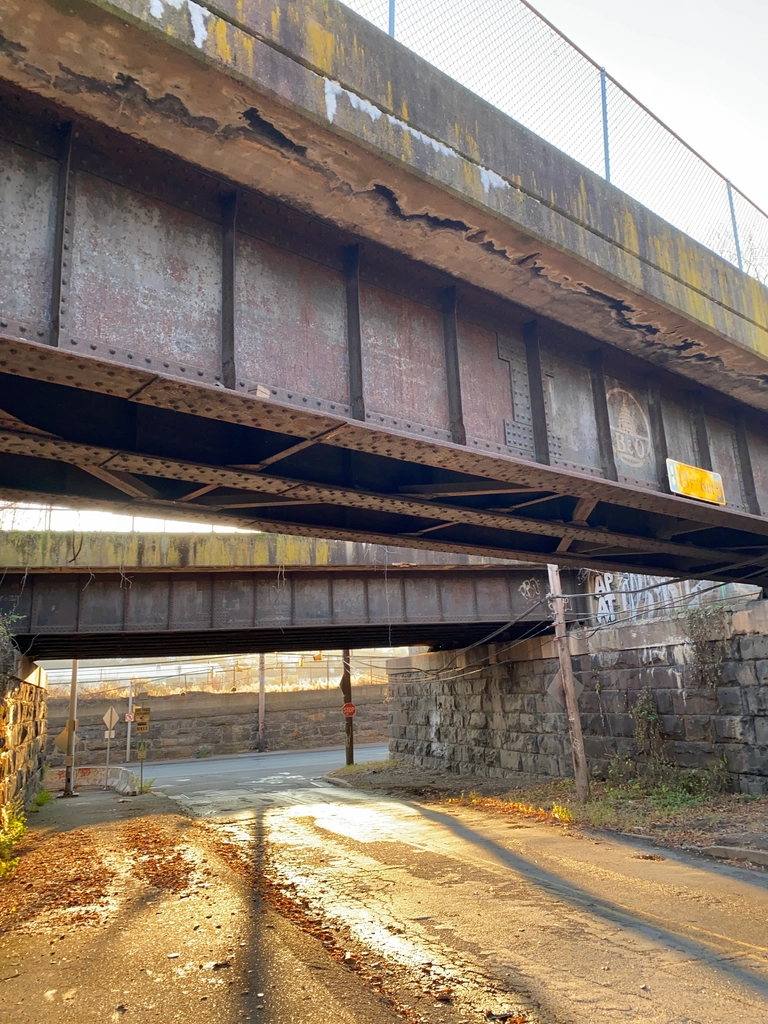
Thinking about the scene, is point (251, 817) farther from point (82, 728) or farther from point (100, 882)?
point (82, 728)

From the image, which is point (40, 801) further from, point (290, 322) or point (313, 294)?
point (313, 294)

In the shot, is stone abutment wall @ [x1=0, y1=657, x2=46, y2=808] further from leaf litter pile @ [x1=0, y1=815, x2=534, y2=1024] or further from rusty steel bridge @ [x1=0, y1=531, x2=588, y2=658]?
leaf litter pile @ [x1=0, y1=815, x2=534, y2=1024]

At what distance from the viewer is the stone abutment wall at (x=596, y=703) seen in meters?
12.1

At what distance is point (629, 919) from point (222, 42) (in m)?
7.81

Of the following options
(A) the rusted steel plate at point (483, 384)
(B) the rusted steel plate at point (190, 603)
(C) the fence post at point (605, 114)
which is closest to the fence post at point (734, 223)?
(C) the fence post at point (605, 114)

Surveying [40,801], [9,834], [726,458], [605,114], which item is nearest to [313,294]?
[605,114]

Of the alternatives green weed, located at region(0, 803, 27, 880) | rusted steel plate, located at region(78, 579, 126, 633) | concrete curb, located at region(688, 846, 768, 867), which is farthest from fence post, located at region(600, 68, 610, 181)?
rusted steel plate, located at region(78, 579, 126, 633)

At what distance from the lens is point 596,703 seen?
51.3 ft

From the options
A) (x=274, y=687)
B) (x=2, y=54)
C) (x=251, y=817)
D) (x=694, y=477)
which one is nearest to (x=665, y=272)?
(x=694, y=477)

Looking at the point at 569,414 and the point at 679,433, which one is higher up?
the point at 679,433

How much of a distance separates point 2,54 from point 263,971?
6480 millimetres

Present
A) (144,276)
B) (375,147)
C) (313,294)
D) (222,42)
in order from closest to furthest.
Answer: (222,42)
(375,147)
(144,276)
(313,294)

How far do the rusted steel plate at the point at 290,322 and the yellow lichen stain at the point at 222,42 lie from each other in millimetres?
1519

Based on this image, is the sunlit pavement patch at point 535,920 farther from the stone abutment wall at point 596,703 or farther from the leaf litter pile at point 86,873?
the stone abutment wall at point 596,703
